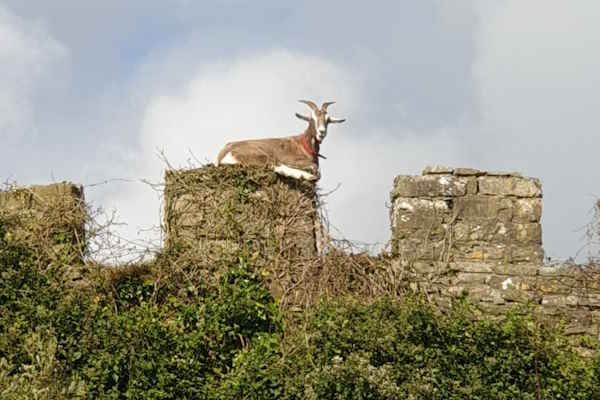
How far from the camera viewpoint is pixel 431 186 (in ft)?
49.3

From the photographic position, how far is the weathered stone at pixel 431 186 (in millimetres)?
14992

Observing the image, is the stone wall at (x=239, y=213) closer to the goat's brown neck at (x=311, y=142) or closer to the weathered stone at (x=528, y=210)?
the goat's brown neck at (x=311, y=142)

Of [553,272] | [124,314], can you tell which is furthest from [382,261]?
[124,314]

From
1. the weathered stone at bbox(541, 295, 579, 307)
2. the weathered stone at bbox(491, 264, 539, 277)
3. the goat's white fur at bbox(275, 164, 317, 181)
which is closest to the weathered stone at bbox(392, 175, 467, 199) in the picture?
the weathered stone at bbox(491, 264, 539, 277)

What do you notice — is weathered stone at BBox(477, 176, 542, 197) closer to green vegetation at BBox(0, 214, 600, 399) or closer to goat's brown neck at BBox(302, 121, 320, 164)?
green vegetation at BBox(0, 214, 600, 399)

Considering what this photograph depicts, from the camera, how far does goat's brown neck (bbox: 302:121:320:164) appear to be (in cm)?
1681

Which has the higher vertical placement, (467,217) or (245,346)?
(467,217)

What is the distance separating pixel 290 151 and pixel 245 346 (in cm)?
323

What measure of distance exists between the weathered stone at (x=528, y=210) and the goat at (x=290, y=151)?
8.51ft

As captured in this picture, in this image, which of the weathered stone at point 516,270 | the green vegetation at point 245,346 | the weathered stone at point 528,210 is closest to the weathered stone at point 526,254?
the weathered stone at point 528,210

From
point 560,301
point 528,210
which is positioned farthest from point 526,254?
point 560,301

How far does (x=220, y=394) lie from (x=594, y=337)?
13.6ft

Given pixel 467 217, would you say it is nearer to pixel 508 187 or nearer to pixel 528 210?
pixel 508 187

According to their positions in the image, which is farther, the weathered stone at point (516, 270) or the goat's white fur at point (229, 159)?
the goat's white fur at point (229, 159)
